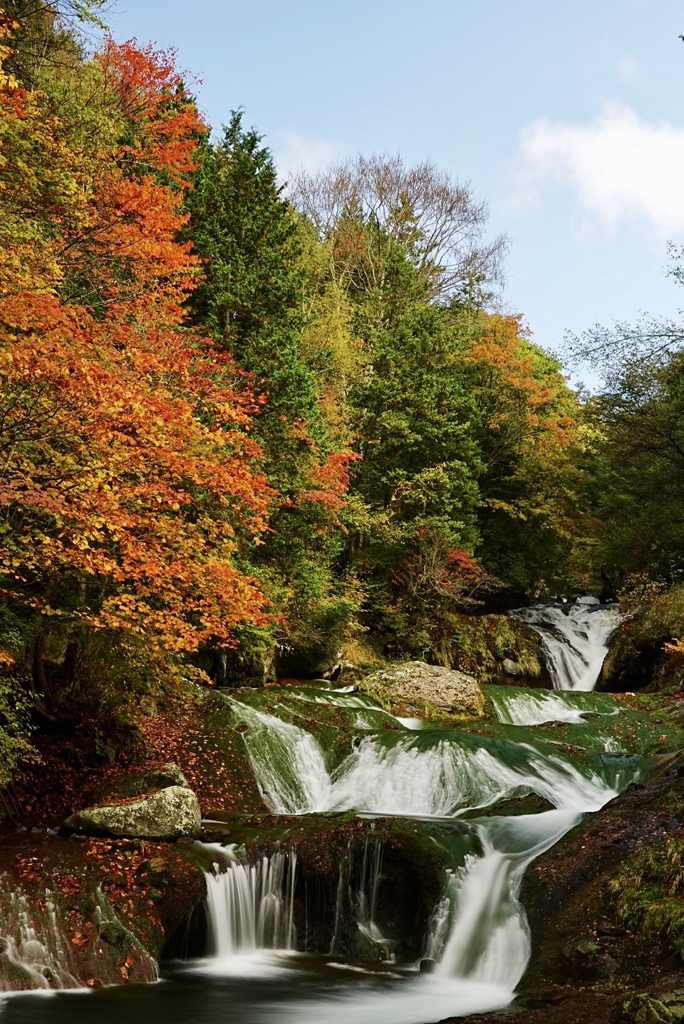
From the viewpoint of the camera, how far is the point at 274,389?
742 inches

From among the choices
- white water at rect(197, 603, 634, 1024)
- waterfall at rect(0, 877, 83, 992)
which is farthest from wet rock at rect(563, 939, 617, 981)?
waterfall at rect(0, 877, 83, 992)

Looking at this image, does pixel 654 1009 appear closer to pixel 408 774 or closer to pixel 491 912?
pixel 491 912

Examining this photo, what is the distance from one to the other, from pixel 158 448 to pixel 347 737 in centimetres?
578

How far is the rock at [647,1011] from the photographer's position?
4883 millimetres

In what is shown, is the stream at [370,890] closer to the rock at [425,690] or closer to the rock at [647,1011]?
the rock at [647,1011]

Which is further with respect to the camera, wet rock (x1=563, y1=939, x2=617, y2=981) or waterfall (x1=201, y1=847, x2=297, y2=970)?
waterfall (x1=201, y1=847, x2=297, y2=970)

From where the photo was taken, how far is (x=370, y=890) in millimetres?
8570

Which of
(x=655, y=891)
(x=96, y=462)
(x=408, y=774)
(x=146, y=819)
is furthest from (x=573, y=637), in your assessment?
(x=96, y=462)

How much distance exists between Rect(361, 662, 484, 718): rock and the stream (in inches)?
122

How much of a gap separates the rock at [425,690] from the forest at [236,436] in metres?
2.42

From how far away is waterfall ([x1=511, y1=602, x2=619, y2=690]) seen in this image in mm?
22312

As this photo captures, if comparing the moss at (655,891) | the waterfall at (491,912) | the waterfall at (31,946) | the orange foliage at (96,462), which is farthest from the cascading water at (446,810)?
the orange foliage at (96,462)

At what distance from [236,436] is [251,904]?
760cm

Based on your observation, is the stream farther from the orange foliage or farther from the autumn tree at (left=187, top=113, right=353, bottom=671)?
the autumn tree at (left=187, top=113, right=353, bottom=671)
